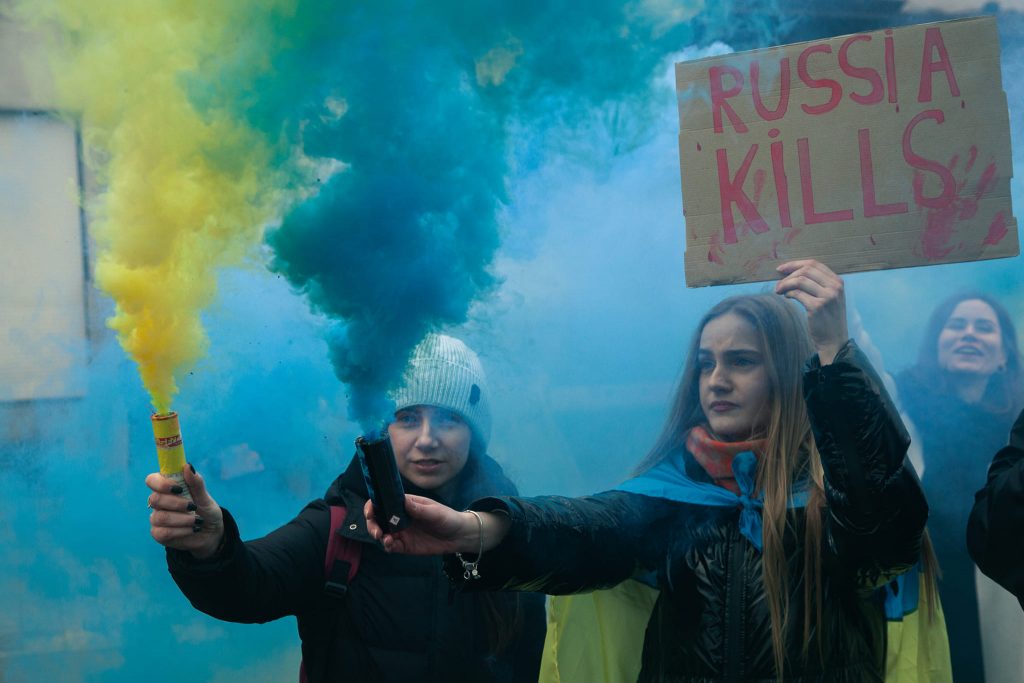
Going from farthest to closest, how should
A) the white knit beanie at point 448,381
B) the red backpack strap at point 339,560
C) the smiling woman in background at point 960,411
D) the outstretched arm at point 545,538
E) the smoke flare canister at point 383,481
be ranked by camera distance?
the smiling woman in background at point 960,411 → the white knit beanie at point 448,381 → the red backpack strap at point 339,560 → the outstretched arm at point 545,538 → the smoke flare canister at point 383,481

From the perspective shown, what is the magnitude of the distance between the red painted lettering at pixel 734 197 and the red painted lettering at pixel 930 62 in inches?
16.6

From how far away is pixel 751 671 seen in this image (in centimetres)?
215

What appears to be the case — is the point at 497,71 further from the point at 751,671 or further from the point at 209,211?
the point at 751,671

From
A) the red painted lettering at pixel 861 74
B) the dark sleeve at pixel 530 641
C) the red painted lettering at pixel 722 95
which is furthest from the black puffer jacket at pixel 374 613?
the red painted lettering at pixel 861 74

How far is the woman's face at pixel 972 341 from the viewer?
2932 mm

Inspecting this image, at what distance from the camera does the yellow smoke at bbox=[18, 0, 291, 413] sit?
211cm

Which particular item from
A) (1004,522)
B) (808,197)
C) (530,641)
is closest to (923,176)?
(808,197)

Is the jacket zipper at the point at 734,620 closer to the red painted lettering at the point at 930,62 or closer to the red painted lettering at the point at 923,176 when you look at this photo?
the red painted lettering at the point at 923,176

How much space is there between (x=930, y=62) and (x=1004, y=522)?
3.69 ft

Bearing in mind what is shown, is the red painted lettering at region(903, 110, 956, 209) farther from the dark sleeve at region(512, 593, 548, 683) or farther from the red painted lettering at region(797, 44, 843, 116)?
the dark sleeve at region(512, 593, 548, 683)

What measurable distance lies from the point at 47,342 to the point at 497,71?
6.01ft

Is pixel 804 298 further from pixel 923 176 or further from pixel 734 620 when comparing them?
pixel 734 620

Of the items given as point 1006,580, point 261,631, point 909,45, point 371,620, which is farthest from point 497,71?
point 261,631

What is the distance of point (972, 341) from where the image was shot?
2.94 meters
